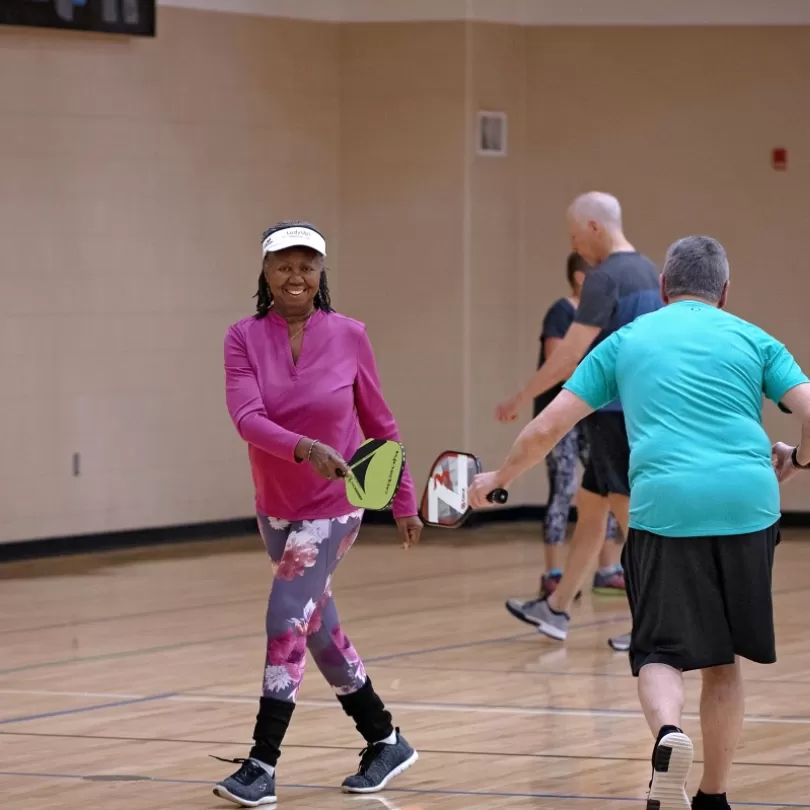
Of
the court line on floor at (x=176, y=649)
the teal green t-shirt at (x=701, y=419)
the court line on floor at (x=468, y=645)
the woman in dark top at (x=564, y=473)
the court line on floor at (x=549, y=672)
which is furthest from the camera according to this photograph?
the woman in dark top at (x=564, y=473)

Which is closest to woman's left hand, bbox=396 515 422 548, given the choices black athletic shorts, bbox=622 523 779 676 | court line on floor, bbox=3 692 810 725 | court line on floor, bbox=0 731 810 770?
court line on floor, bbox=0 731 810 770

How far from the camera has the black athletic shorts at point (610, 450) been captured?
333 inches

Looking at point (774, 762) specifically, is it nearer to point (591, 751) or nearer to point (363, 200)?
point (591, 751)

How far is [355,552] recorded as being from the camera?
41.1ft

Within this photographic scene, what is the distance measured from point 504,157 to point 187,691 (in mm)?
6787

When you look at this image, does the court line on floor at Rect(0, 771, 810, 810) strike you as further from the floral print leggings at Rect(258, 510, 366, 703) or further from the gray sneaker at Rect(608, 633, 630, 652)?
the gray sneaker at Rect(608, 633, 630, 652)

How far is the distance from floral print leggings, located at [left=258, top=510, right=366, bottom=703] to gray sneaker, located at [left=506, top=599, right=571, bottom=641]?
3.22m

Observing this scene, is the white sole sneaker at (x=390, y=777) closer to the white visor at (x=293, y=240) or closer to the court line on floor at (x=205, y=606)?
the white visor at (x=293, y=240)

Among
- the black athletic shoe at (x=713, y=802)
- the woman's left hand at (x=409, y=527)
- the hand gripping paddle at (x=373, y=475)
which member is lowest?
the black athletic shoe at (x=713, y=802)

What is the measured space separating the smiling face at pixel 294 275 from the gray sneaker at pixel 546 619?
11.7 feet

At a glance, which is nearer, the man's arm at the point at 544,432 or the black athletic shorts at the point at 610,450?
the man's arm at the point at 544,432

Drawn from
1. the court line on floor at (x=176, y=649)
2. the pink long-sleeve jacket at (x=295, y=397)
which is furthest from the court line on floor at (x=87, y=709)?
the pink long-sleeve jacket at (x=295, y=397)

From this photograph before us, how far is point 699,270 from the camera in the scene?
5148 mm

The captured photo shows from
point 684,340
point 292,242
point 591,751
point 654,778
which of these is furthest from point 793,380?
point 591,751
